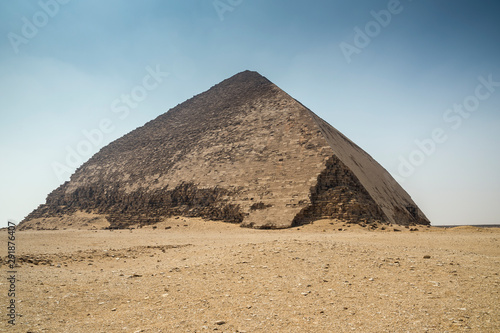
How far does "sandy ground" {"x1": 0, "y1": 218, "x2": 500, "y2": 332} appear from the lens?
3.04 metres

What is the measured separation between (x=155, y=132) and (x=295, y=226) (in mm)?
22045

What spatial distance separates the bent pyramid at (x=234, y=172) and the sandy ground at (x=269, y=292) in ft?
30.0

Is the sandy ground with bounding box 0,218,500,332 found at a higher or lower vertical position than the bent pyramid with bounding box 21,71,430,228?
lower

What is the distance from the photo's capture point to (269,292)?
156 inches

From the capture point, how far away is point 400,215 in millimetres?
21344

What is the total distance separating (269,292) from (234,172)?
1541 cm

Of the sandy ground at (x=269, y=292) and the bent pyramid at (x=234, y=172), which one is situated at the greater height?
the bent pyramid at (x=234, y=172)

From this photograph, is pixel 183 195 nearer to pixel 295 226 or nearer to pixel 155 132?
pixel 295 226

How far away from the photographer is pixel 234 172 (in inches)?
759

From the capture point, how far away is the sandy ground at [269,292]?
9.98 ft

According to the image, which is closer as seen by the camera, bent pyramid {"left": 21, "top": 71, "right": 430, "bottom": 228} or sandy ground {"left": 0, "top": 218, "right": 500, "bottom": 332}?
sandy ground {"left": 0, "top": 218, "right": 500, "bottom": 332}

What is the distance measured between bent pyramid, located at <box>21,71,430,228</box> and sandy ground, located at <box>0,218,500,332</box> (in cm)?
913

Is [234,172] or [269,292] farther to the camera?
[234,172]

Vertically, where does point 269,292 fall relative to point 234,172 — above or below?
below
